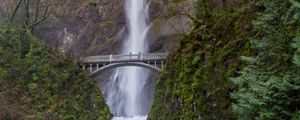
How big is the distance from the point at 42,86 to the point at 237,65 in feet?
58.8

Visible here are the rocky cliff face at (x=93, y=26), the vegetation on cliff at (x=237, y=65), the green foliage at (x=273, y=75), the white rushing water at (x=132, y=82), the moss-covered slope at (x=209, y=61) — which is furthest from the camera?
the rocky cliff face at (x=93, y=26)

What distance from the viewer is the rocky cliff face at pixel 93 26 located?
116 ft

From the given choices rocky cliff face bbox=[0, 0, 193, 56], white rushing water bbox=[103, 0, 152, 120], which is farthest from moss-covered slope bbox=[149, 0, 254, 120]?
rocky cliff face bbox=[0, 0, 193, 56]

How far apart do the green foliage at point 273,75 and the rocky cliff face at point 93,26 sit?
2549cm

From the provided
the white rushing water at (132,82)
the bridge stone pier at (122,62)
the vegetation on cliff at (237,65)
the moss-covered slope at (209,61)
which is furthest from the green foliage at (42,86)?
the moss-covered slope at (209,61)

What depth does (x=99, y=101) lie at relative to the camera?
29.6 meters

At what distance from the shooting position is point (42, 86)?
27109 mm

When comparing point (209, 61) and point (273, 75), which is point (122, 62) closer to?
point (209, 61)

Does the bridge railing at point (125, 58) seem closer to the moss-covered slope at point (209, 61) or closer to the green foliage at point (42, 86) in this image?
the green foliage at point (42, 86)

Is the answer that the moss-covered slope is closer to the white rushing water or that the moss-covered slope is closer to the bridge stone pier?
the bridge stone pier

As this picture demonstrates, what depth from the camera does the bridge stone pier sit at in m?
30.4

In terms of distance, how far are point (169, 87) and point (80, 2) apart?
24161mm

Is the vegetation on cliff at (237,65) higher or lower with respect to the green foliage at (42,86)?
higher

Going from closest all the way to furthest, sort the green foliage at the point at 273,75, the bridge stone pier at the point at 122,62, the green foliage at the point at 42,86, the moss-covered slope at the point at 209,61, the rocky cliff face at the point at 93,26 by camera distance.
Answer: the green foliage at the point at 273,75 < the moss-covered slope at the point at 209,61 < the green foliage at the point at 42,86 < the bridge stone pier at the point at 122,62 < the rocky cliff face at the point at 93,26
